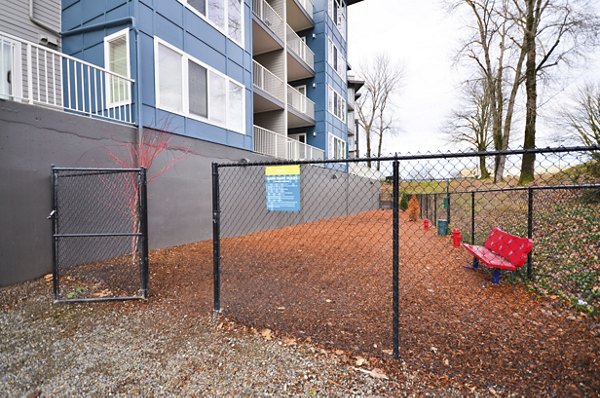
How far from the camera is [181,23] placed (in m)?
7.27

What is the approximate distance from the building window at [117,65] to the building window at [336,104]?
36.9ft

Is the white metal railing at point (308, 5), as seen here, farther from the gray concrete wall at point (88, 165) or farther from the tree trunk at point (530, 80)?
the tree trunk at point (530, 80)

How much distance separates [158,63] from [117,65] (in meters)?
1.00

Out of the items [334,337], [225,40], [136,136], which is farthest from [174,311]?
[225,40]

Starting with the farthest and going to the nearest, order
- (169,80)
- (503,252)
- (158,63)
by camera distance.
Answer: (169,80), (158,63), (503,252)

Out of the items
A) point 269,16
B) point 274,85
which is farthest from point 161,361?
point 269,16

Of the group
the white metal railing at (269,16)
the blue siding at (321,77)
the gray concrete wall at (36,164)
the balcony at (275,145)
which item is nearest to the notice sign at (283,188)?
the gray concrete wall at (36,164)

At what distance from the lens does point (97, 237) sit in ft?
17.8

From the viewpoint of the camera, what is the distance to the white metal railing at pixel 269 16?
11259 mm

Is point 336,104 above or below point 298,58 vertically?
below

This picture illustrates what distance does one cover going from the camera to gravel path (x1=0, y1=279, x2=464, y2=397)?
2.17 metres

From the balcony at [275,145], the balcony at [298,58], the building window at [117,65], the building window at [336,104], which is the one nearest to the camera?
the building window at [117,65]

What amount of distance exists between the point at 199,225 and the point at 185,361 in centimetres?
558

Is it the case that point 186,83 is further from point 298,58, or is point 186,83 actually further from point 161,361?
point 298,58
